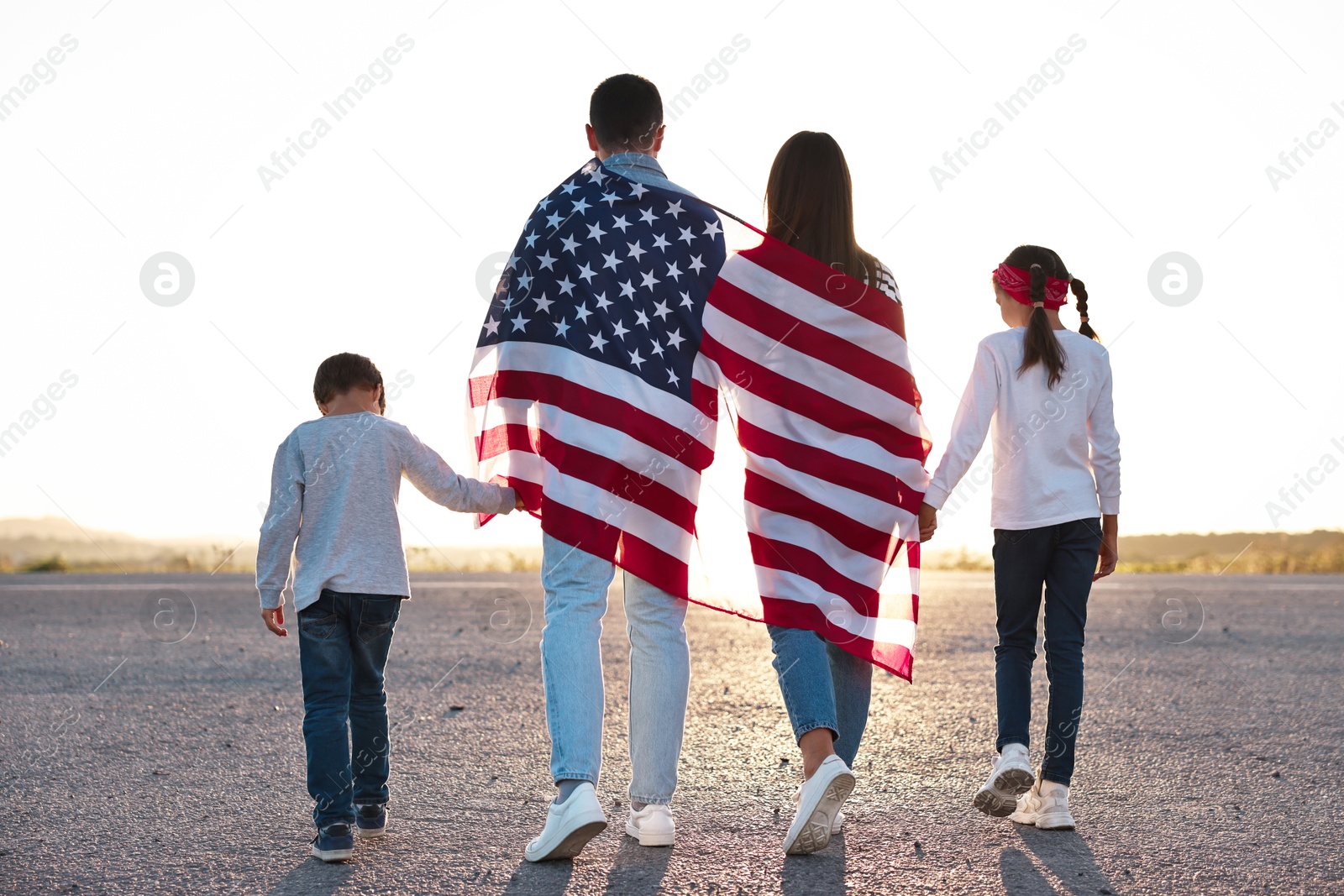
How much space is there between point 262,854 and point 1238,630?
8.69m

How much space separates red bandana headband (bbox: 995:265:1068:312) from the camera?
4336mm

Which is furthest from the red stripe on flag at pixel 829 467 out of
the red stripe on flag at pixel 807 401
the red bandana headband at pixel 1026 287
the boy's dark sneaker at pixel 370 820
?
the boy's dark sneaker at pixel 370 820

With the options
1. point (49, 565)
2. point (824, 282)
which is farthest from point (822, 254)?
point (49, 565)

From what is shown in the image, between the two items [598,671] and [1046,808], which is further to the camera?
[1046,808]

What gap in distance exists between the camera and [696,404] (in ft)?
13.2

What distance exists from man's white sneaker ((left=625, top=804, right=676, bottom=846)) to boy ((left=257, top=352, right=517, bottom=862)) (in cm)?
88

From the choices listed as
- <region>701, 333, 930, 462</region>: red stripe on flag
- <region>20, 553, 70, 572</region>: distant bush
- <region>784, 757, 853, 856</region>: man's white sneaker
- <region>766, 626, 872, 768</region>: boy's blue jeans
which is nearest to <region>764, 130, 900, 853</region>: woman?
<region>766, 626, 872, 768</region>: boy's blue jeans

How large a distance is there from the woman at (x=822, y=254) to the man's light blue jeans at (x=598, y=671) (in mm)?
387

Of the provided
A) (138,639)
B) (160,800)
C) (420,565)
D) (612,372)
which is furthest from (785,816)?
(420,565)

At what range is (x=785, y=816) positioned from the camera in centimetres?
409

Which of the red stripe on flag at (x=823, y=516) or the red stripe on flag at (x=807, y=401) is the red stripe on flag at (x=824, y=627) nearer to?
the red stripe on flag at (x=823, y=516)

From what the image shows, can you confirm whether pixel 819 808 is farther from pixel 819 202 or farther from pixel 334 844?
pixel 819 202

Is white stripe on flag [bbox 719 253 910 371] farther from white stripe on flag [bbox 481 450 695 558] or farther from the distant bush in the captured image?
the distant bush

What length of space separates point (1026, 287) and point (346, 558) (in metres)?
2.62
